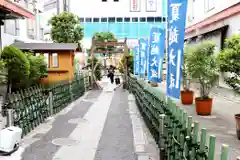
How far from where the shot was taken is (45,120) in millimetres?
9961

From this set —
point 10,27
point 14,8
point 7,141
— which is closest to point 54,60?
point 10,27

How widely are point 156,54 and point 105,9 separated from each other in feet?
174

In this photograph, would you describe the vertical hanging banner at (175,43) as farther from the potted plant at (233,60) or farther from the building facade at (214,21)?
the building facade at (214,21)

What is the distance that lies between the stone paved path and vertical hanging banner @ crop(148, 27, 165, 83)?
1699mm

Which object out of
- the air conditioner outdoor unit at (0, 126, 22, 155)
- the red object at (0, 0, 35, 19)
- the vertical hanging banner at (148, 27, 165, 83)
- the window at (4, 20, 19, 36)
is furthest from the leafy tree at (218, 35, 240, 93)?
the window at (4, 20, 19, 36)

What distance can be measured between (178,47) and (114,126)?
14.5ft

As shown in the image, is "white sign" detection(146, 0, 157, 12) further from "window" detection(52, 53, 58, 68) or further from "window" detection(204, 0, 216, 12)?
"window" detection(52, 53, 58, 68)

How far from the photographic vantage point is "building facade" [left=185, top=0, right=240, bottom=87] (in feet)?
51.2

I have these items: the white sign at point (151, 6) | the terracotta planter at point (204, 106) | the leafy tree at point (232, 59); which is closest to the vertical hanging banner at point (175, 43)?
the leafy tree at point (232, 59)

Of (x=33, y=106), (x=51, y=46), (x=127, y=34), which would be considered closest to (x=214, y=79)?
(x=33, y=106)

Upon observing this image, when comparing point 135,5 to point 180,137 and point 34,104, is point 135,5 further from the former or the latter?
point 180,137

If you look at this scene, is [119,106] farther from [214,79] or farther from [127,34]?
[127,34]

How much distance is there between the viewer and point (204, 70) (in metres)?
10.8

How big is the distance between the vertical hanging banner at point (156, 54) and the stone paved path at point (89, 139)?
1699 mm
